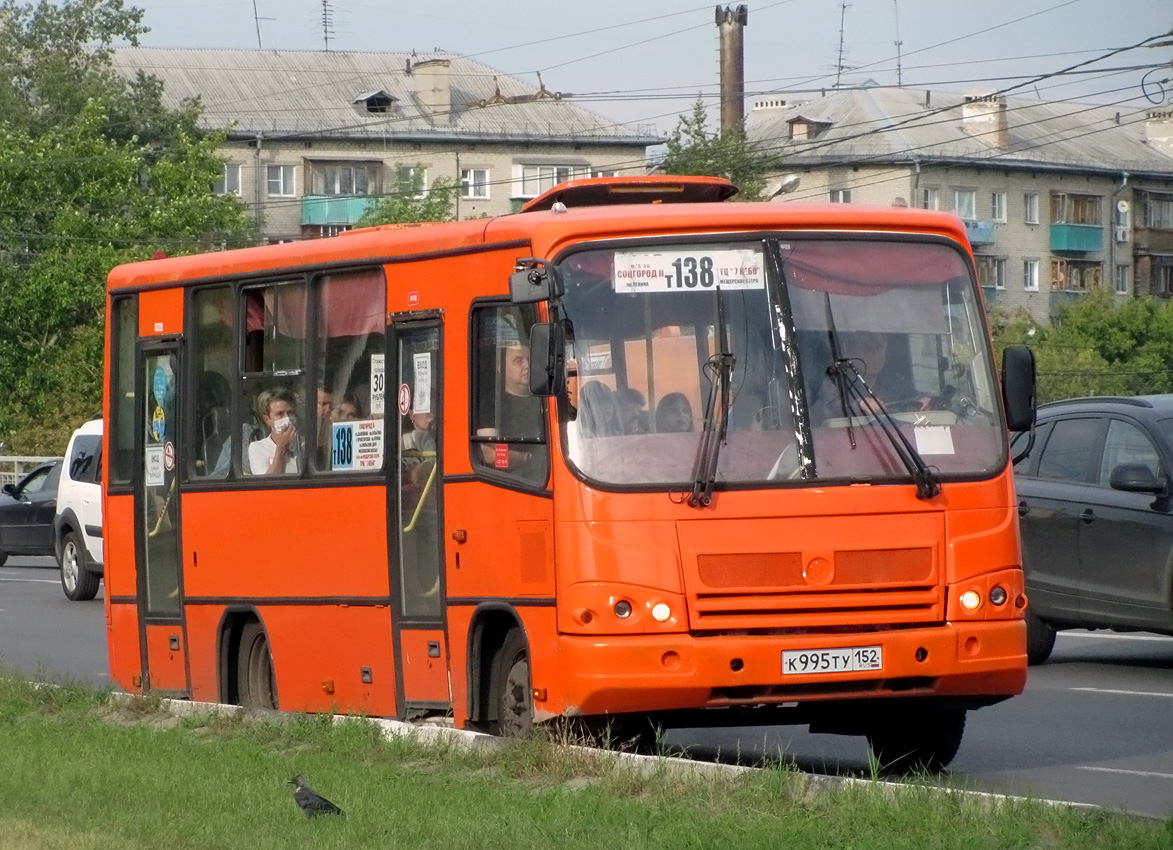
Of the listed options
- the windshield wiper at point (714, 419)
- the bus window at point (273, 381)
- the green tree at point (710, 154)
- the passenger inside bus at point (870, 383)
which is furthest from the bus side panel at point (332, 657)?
the green tree at point (710, 154)

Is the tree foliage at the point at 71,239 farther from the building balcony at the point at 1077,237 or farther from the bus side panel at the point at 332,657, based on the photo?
the bus side panel at the point at 332,657

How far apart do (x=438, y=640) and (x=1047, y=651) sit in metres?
6.38

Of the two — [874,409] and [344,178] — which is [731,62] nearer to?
[344,178]

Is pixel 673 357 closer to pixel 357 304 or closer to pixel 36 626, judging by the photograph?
pixel 357 304

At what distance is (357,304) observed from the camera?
37.8 ft

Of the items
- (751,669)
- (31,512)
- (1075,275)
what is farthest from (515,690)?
(1075,275)

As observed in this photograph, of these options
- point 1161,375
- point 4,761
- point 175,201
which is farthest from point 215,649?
point 1161,375

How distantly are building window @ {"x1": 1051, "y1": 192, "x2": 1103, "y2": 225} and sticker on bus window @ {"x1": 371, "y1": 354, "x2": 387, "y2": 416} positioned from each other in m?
82.3

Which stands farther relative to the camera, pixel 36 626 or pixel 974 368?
pixel 36 626

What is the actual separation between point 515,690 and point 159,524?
13.8 ft

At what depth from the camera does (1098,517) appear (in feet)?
47.5

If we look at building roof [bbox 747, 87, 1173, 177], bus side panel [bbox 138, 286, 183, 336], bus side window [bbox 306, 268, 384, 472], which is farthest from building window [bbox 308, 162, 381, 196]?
bus side window [bbox 306, 268, 384, 472]

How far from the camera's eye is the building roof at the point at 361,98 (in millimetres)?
87875

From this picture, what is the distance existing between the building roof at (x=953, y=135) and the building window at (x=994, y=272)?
3995 mm
